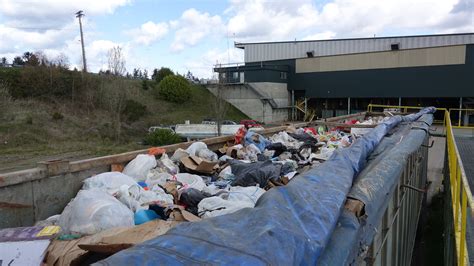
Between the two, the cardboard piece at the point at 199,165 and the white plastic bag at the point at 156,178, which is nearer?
the white plastic bag at the point at 156,178

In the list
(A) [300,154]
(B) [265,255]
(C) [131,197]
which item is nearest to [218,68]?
(A) [300,154]

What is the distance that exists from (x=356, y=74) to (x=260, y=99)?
9.54 m

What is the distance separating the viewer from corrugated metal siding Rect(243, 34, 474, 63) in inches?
1415

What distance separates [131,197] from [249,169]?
1758 millimetres

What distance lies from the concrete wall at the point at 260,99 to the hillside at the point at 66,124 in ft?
16.1

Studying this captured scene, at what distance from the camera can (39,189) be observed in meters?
4.02

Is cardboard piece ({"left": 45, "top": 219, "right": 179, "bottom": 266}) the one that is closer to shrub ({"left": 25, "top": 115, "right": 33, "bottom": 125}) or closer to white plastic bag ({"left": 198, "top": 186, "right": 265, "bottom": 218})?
white plastic bag ({"left": 198, "top": 186, "right": 265, "bottom": 218})

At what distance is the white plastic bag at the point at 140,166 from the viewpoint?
4996 mm

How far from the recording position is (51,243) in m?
2.86

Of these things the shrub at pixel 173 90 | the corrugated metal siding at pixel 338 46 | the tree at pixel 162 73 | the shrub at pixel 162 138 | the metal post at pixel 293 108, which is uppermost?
the corrugated metal siding at pixel 338 46

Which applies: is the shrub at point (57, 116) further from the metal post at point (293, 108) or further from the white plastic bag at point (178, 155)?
the white plastic bag at point (178, 155)

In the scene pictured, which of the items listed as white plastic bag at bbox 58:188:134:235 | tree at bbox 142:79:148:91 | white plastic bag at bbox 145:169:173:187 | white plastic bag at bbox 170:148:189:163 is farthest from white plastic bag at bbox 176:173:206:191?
tree at bbox 142:79:148:91

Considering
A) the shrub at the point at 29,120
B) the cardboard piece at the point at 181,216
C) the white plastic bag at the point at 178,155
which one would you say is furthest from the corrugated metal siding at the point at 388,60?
the cardboard piece at the point at 181,216

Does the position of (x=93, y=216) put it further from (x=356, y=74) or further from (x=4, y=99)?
(x=356, y=74)
